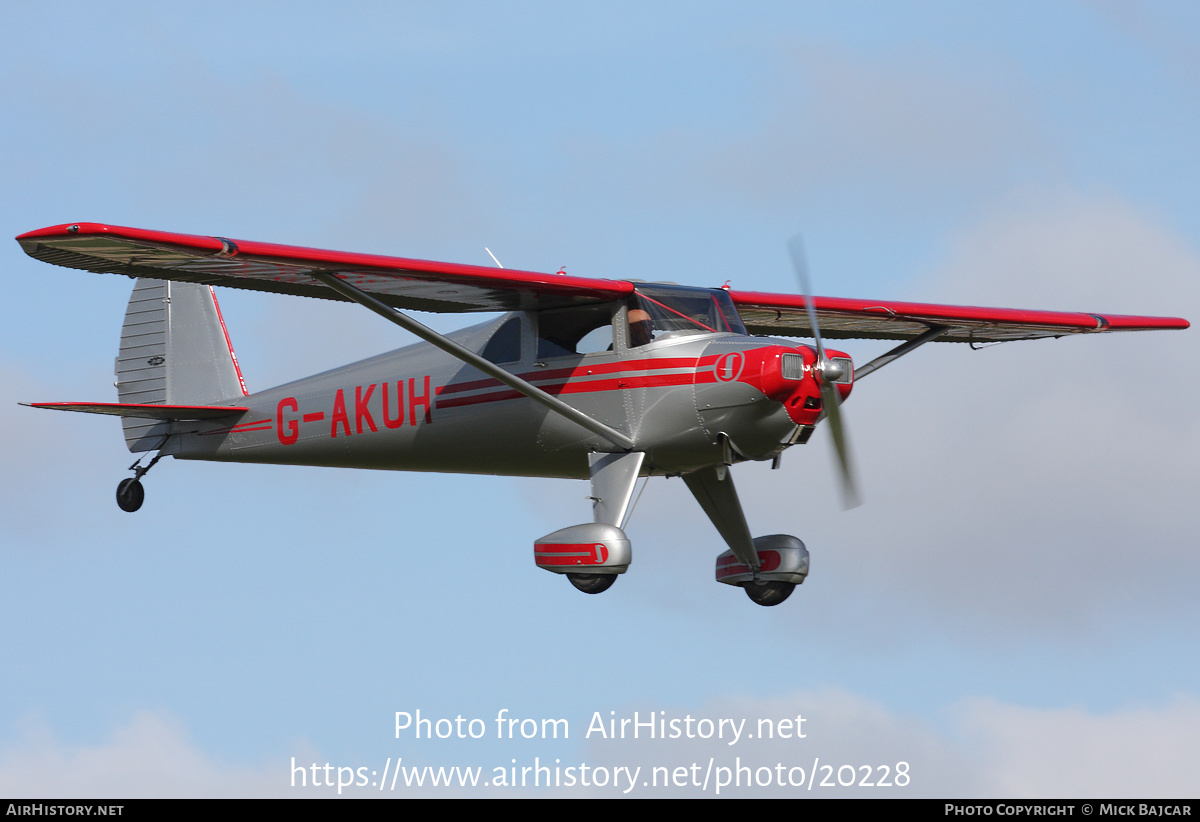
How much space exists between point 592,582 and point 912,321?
17.8 feet

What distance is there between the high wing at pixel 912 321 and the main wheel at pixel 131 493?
7.09 m

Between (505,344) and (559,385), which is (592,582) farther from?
(505,344)

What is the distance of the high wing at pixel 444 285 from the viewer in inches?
524

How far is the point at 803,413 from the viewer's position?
47.5 ft

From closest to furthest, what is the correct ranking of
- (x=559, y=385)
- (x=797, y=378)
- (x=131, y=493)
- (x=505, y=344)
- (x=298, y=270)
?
(x=797, y=378) < (x=298, y=270) < (x=559, y=385) < (x=505, y=344) < (x=131, y=493)

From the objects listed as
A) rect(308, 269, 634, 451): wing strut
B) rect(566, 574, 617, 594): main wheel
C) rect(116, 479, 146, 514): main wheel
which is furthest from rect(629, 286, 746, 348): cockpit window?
rect(116, 479, 146, 514): main wheel

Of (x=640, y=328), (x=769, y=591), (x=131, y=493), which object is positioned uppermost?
(x=640, y=328)

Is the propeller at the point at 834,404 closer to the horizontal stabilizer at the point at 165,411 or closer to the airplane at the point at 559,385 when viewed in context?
the airplane at the point at 559,385

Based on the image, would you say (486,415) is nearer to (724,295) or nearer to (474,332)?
(474,332)

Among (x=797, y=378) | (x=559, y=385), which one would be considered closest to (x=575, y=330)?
(x=559, y=385)

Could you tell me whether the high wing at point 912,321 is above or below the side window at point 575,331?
above

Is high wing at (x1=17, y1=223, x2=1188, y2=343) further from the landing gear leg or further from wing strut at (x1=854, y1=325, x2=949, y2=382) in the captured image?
the landing gear leg

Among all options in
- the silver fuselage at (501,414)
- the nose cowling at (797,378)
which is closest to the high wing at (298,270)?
the silver fuselage at (501,414)

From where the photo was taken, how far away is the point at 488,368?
15.1 m
